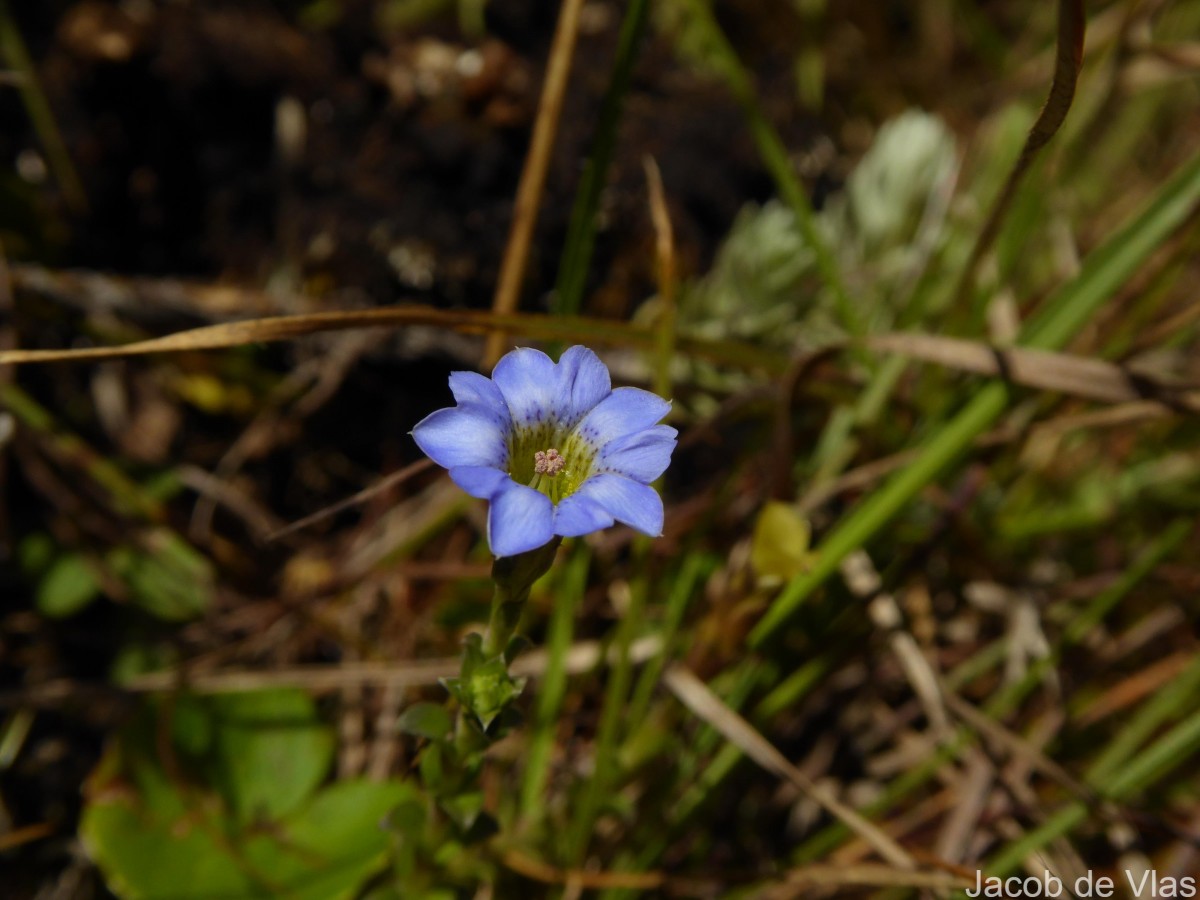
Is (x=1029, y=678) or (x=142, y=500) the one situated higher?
(x=142, y=500)

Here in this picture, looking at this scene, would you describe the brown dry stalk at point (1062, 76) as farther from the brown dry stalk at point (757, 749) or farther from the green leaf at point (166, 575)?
the green leaf at point (166, 575)

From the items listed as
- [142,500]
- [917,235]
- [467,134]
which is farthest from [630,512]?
[917,235]

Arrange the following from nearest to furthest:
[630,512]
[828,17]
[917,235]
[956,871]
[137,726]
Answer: [630,512], [956,871], [137,726], [917,235], [828,17]

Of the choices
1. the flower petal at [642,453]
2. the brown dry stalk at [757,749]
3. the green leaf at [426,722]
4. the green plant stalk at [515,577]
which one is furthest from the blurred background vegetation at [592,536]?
the flower petal at [642,453]

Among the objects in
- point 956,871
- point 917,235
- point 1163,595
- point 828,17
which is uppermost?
point 828,17

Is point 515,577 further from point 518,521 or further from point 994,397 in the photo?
point 994,397

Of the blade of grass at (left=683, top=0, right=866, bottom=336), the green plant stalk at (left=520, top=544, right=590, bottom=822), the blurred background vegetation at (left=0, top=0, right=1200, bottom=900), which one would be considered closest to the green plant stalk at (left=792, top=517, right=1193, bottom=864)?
the blurred background vegetation at (left=0, top=0, right=1200, bottom=900)

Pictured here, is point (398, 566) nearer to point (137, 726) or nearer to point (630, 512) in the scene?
point (137, 726)

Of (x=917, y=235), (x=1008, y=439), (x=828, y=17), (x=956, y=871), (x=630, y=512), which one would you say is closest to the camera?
(x=630, y=512)
